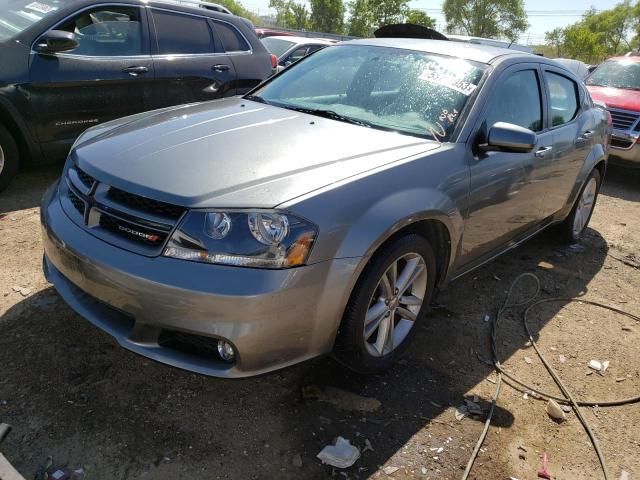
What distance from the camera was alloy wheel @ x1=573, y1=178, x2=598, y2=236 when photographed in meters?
4.84

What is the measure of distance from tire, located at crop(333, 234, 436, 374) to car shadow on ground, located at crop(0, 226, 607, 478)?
18cm

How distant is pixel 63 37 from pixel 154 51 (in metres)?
1.00

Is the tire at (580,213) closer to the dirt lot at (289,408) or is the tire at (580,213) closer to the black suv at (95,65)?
the dirt lot at (289,408)

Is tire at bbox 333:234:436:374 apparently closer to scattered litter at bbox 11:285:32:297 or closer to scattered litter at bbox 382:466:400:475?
scattered litter at bbox 382:466:400:475

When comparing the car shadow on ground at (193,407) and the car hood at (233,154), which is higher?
the car hood at (233,154)

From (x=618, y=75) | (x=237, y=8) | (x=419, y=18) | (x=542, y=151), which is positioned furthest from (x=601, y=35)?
(x=542, y=151)

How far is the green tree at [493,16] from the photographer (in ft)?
224

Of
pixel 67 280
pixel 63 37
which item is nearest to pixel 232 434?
pixel 67 280

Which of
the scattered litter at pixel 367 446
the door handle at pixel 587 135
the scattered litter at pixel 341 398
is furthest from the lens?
the door handle at pixel 587 135

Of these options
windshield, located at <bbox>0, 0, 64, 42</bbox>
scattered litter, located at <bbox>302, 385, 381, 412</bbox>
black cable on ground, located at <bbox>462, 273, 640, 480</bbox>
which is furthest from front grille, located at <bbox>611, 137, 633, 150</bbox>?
windshield, located at <bbox>0, 0, 64, 42</bbox>

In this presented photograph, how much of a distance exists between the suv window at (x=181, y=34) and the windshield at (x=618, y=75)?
698cm

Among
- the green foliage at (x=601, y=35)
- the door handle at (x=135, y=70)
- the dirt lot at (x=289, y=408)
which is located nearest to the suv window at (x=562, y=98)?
the dirt lot at (x=289, y=408)

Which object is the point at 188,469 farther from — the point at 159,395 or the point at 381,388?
the point at 381,388

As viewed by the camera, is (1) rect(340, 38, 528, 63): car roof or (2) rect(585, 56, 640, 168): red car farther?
(2) rect(585, 56, 640, 168): red car
